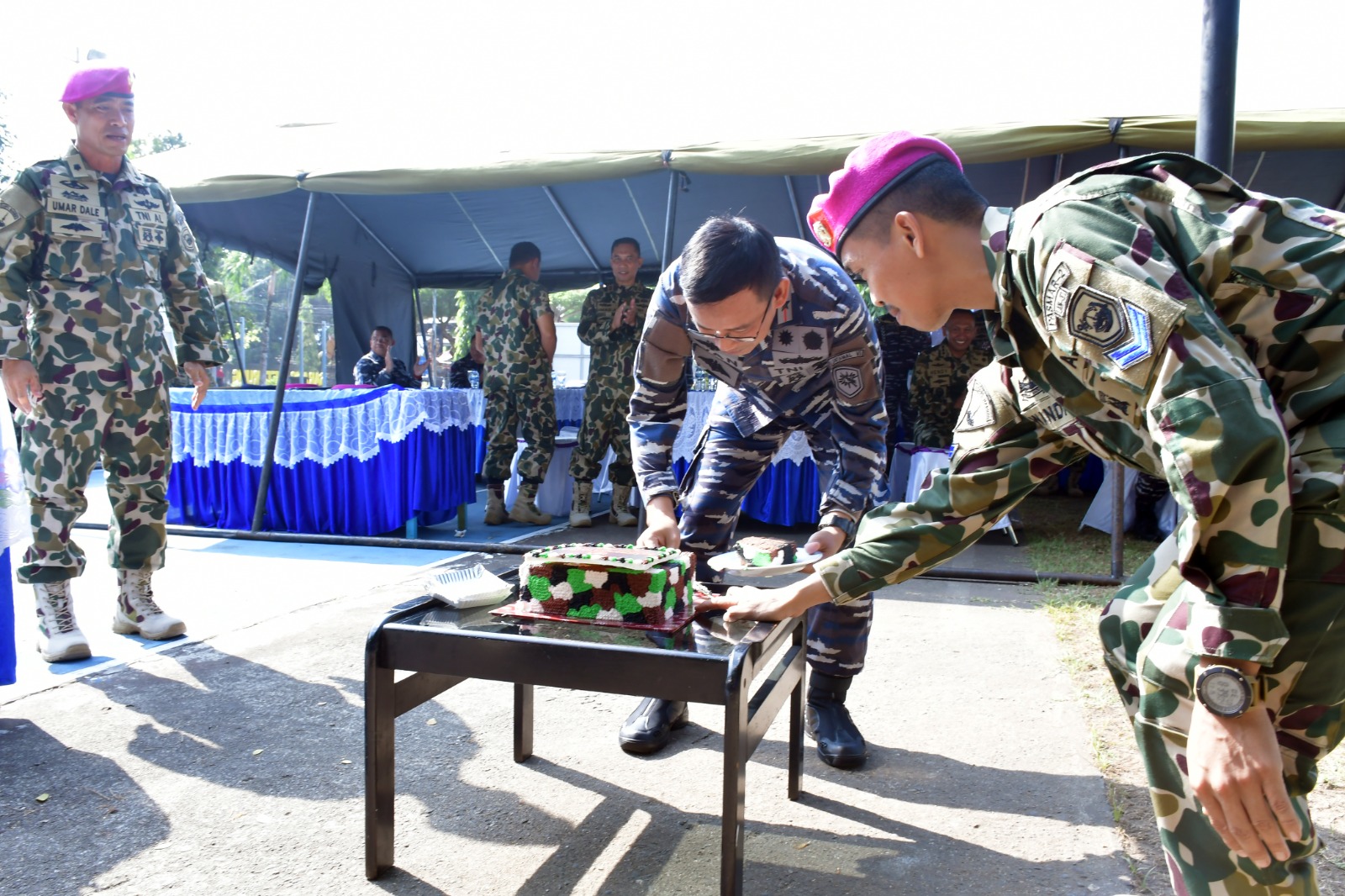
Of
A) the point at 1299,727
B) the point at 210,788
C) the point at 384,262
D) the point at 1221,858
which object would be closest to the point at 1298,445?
the point at 1299,727

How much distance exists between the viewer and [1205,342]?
3.33ft

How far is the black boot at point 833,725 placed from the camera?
2598 millimetres

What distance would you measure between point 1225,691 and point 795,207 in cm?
751

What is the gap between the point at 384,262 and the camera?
1009 cm

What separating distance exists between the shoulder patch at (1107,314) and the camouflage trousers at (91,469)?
3.32 meters

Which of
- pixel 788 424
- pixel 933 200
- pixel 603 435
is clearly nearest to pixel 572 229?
pixel 603 435

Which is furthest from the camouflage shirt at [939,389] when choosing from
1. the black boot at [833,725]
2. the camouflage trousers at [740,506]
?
the black boot at [833,725]

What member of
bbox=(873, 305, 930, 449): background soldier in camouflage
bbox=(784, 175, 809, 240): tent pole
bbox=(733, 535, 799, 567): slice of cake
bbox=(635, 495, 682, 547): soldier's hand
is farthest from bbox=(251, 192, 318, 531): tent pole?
bbox=(873, 305, 930, 449): background soldier in camouflage

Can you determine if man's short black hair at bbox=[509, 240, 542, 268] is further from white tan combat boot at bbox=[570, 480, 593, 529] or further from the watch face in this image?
the watch face

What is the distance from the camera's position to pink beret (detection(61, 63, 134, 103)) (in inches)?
128

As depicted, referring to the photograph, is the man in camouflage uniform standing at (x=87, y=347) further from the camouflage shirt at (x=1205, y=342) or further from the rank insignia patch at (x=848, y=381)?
the camouflage shirt at (x=1205, y=342)

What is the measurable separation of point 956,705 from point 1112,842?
3.21ft

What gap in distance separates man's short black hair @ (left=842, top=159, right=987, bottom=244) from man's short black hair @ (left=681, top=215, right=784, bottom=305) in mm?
731

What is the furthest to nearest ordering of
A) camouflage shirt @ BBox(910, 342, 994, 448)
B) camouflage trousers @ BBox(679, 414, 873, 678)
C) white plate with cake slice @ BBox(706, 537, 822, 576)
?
camouflage shirt @ BBox(910, 342, 994, 448) < camouflage trousers @ BBox(679, 414, 873, 678) < white plate with cake slice @ BBox(706, 537, 822, 576)
